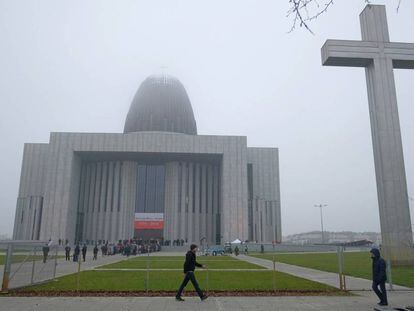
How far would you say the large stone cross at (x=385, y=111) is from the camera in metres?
25.4

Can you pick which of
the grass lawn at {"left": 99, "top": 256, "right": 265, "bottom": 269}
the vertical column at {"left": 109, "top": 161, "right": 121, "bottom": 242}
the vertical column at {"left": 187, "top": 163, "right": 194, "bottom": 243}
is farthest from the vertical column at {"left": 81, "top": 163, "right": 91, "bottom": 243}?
the grass lawn at {"left": 99, "top": 256, "right": 265, "bottom": 269}

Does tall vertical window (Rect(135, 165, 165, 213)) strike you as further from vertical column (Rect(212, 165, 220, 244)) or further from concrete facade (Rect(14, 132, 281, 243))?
vertical column (Rect(212, 165, 220, 244))

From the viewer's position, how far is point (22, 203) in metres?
75.0

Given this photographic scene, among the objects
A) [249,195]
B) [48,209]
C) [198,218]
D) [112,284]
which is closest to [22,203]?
[48,209]

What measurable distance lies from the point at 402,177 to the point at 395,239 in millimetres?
4250

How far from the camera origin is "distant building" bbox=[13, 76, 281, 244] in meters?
67.6

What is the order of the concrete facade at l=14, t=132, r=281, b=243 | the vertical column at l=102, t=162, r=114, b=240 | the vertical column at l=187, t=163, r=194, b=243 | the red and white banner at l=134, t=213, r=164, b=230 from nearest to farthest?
1. the concrete facade at l=14, t=132, r=281, b=243
2. the vertical column at l=102, t=162, r=114, b=240
3. the vertical column at l=187, t=163, r=194, b=243
4. the red and white banner at l=134, t=213, r=164, b=230

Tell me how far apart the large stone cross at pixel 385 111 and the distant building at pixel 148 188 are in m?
42.3

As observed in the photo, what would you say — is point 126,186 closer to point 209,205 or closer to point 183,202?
point 183,202

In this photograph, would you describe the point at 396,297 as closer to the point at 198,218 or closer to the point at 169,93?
the point at 198,218

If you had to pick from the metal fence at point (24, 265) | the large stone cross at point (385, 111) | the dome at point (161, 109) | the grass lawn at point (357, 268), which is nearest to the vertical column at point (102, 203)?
the dome at point (161, 109)

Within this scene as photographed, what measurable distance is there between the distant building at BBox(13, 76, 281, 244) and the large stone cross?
139 feet

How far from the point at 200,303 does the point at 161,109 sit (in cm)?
7352

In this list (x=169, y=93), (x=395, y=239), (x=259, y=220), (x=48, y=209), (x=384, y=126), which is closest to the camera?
(x=395, y=239)
